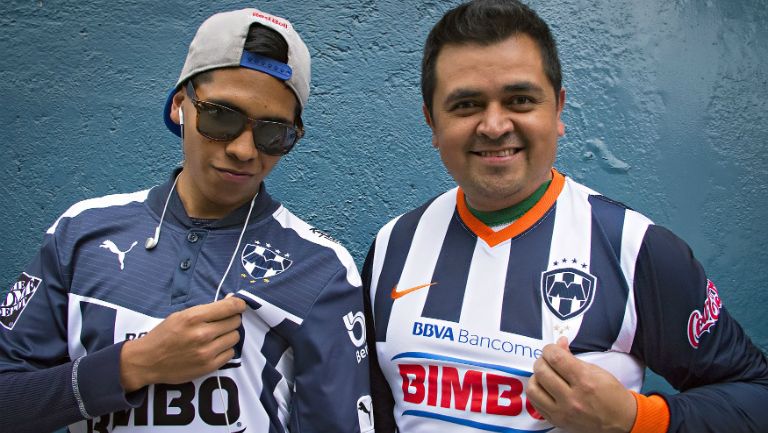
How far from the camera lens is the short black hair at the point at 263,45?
1688 mm

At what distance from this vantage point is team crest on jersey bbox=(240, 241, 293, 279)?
175cm

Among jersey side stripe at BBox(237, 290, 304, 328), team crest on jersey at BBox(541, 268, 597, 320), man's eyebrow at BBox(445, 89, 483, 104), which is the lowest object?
jersey side stripe at BBox(237, 290, 304, 328)

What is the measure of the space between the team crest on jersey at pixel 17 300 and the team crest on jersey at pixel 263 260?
0.60 metres

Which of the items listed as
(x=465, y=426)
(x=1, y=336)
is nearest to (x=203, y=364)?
(x=1, y=336)

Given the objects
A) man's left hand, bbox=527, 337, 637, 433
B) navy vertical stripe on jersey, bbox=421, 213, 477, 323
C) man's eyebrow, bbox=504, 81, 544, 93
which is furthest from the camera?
navy vertical stripe on jersey, bbox=421, 213, 477, 323

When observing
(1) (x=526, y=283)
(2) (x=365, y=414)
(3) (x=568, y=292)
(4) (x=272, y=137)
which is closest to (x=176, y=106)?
(4) (x=272, y=137)

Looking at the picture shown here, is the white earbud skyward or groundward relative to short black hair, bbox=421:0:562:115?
groundward

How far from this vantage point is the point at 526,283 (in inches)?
69.1

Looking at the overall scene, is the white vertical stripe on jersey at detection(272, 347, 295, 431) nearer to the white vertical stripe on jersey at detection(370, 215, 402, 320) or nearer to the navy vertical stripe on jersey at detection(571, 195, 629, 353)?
the white vertical stripe on jersey at detection(370, 215, 402, 320)

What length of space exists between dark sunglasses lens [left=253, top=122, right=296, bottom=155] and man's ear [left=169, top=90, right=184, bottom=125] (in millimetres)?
315

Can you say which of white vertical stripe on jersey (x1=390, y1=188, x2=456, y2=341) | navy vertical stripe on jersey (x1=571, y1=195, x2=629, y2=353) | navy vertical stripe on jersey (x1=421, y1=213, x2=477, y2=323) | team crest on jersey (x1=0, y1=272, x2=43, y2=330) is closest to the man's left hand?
navy vertical stripe on jersey (x1=571, y1=195, x2=629, y2=353)

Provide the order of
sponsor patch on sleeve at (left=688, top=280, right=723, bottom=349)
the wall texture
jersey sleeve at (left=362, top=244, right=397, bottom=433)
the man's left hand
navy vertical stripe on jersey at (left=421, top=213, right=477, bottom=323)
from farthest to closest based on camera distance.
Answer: the wall texture → jersey sleeve at (left=362, top=244, right=397, bottom=433) → navy vertical stripe on jersey at (left=421, top=213, right=477, bottom=323) → sponsor patch on sleeve at (left=688, top=280, right=723, bottom=349) → the man's left hand

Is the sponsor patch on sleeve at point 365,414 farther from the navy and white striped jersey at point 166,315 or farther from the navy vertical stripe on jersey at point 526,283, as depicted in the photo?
the navy vertical stripe on jersey at point 526,283

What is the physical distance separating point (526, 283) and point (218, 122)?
1015mm
